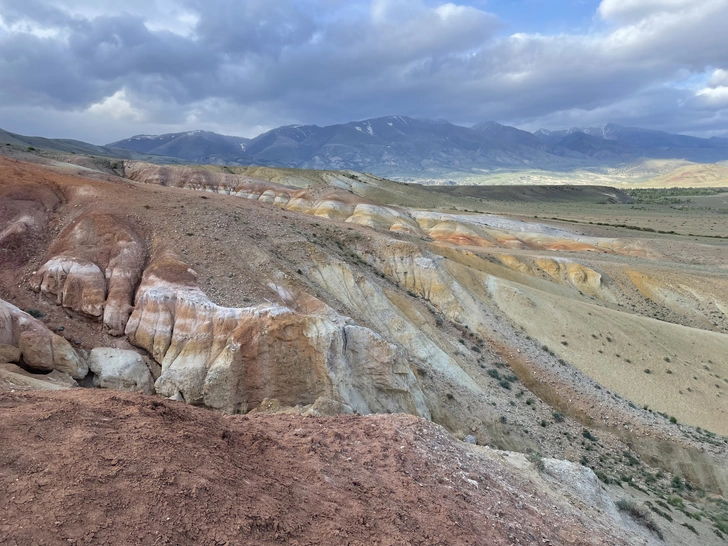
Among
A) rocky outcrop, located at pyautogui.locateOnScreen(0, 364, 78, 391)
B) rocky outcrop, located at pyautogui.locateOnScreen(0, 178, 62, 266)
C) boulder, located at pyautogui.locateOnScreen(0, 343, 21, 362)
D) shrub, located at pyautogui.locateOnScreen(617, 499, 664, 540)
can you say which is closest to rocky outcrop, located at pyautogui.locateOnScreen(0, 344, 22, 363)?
boulder, located at pyautogui.locateOnScreen(0, 343, 21, 362)

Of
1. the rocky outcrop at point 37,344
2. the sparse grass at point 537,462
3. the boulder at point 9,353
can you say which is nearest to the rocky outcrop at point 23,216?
the rocky outcrop at point 37,344

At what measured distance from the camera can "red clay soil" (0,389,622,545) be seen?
627cm

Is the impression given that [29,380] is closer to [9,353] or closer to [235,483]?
[9,353]

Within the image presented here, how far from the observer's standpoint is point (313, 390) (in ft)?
59.2

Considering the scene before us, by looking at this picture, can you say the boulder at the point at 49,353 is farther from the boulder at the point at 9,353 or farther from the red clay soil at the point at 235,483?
the red clay soil at the point at 235,483

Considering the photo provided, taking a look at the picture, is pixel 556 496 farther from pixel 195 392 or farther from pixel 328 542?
pixel 195 392

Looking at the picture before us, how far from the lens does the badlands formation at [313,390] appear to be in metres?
7.43

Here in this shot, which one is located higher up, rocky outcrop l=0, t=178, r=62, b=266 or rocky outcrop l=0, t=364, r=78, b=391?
rocky outcrop l=0, t=178, r=62, b=266

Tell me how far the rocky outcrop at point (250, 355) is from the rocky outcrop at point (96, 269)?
92 centimetres

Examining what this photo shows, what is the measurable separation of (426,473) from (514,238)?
6266cm

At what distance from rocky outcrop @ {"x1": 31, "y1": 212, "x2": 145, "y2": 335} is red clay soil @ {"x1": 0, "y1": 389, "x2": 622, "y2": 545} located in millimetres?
9790

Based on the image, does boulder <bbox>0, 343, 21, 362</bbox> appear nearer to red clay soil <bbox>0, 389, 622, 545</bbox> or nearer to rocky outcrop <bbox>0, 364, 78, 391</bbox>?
rocky outcrop <bbox>0, 364, 78, 391</bbox>

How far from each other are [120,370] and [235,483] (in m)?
11.6

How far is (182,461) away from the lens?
7.76m
